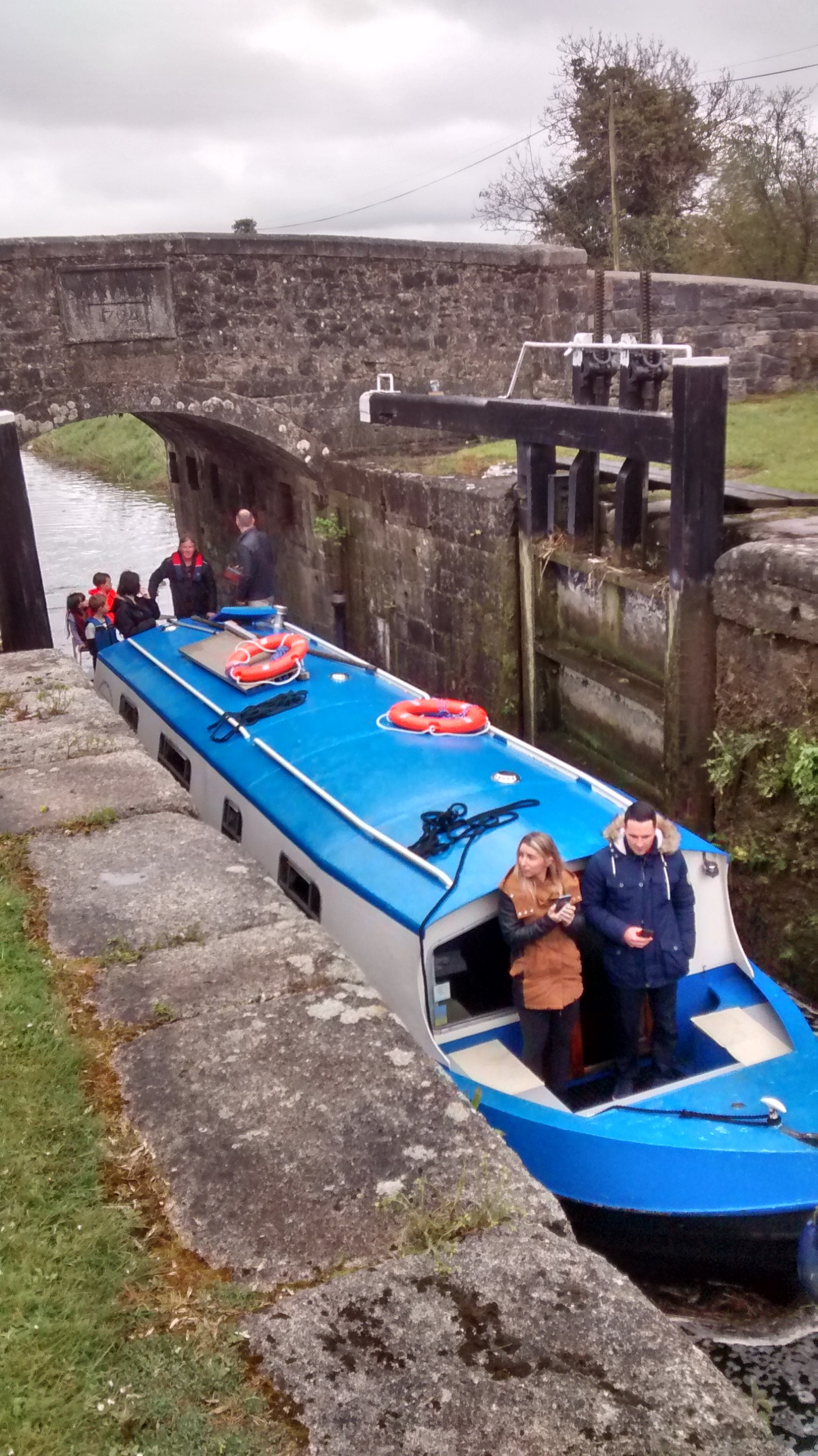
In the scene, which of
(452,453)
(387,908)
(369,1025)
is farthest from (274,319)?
(369,1025)

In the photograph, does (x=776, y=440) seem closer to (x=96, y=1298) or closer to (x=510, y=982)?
(x=510, y=982)

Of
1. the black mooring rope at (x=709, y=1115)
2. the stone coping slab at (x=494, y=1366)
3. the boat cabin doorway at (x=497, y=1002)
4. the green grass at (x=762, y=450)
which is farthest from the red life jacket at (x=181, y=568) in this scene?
the stone coping slab at (x=494, y=1366)

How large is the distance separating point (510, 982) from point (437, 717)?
1.73 meters

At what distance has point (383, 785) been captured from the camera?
19.4 feet

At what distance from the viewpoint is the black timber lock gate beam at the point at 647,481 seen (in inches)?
265

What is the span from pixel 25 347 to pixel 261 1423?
10.4m

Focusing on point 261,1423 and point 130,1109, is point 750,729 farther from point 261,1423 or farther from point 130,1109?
point 261,1423

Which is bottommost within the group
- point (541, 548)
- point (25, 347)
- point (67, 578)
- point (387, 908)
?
point (67, 578)

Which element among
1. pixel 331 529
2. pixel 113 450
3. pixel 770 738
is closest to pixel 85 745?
pixel 770 738

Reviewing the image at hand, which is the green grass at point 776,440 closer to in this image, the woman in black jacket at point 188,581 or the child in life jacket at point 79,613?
the woman in black jacket at point 188,581

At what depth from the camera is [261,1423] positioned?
1.59 meters

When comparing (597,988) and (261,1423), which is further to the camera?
(597,988)

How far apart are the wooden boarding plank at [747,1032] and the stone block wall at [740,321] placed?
816cm

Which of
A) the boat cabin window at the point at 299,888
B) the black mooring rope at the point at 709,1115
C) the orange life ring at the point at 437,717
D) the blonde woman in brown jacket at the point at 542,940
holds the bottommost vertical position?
the black mooring rope at the point at 709,1115
